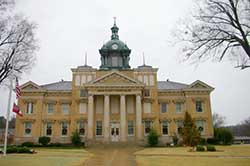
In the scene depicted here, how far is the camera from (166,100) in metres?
50.8

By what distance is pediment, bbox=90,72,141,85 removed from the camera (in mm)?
47750

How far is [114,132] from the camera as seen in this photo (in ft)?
157

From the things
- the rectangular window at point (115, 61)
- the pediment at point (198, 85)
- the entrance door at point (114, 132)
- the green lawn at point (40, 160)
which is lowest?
the green lawn at point (40, 160)

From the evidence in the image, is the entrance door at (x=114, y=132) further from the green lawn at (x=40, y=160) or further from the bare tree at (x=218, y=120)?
the bare tree at (x=218, y=120)

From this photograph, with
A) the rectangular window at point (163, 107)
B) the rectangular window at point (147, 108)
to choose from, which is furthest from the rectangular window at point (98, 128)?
the rectangular window at point (163, 107)

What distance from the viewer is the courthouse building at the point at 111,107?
156 ft

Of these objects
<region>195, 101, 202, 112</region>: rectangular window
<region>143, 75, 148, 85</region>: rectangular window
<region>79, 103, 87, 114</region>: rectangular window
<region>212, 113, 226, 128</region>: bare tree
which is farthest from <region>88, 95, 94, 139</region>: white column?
<region>212, 113, 226, 128</region>: bare tree

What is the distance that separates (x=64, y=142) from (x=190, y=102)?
915 inches

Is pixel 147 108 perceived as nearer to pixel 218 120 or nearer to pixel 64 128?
pixel 64 128

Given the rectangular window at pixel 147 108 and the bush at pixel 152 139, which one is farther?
the rectangular window at pixel 147 108

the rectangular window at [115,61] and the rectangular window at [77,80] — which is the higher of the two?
the rectangular window at [115,61]

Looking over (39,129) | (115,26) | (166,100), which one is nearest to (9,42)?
(39,129)

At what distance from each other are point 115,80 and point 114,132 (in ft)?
29.0

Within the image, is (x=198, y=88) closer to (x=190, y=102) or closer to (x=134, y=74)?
(x=190, y=102)
